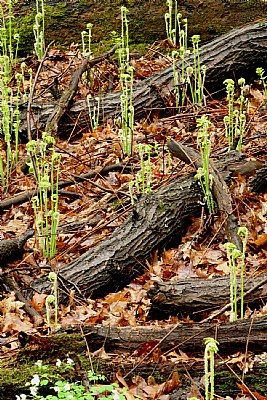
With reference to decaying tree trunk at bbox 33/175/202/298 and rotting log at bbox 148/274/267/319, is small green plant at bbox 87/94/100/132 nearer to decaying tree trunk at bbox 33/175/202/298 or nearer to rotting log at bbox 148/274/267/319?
decaying tree trunk at bbox 33/175/202/298

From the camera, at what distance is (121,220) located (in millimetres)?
5102

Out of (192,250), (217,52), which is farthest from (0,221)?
(217,52)

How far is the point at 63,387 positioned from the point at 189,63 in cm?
530

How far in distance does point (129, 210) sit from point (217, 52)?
310 centimetres

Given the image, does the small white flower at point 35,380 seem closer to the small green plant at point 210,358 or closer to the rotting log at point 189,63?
the small green plant at point 210,358

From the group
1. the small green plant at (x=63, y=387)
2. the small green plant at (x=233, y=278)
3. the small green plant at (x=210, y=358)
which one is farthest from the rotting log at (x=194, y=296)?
the small green plant at (x=210, y=358)

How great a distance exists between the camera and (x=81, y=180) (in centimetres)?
601

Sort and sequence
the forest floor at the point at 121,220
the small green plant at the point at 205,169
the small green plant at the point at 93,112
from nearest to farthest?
the forest floor at the point at 121,220 < the small green plant at the point at 205,169 < the small green plant at the point at 93,112

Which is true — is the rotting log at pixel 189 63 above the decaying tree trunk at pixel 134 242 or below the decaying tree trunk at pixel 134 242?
above

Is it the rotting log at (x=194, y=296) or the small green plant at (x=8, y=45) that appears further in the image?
the small green plant at (x=8, y=45)

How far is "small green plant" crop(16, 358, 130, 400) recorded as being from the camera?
2632 millimetres

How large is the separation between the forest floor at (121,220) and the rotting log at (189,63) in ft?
0.46

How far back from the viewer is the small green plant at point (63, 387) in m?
2.63

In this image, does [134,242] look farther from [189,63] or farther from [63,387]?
[189,63]
